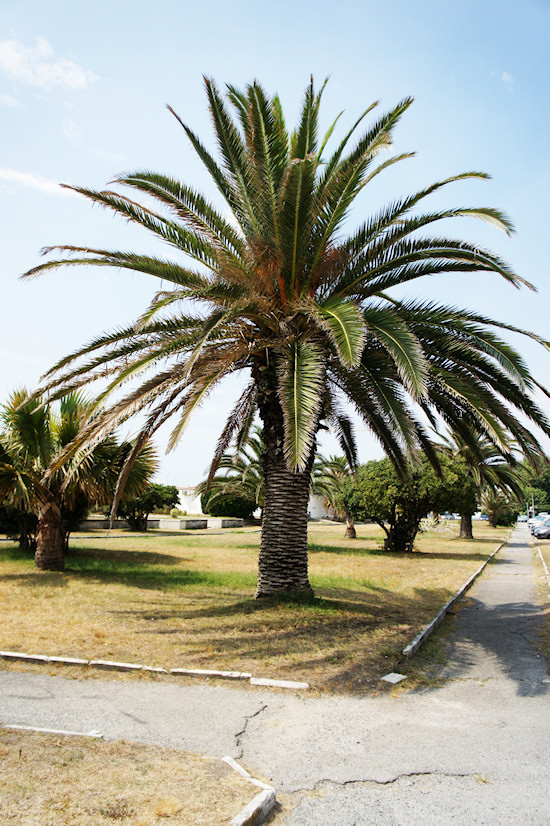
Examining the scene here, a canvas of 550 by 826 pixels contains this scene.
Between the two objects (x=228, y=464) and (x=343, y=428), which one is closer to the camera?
(x=343, y=428)

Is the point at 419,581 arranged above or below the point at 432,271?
below

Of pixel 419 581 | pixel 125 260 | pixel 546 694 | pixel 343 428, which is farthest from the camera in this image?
pixel 419 581

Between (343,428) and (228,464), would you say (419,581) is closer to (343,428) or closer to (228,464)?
(343,428)

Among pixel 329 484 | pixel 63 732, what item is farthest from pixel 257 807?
pixel 329 484

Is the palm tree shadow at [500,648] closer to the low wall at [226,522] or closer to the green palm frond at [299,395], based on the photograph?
the green palm frond at [299,395]

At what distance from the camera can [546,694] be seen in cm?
571

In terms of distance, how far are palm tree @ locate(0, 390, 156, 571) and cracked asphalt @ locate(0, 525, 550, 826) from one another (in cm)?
744

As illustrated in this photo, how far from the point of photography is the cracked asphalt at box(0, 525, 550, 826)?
348 cm

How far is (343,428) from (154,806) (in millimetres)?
10061

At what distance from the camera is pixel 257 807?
10.4 ft

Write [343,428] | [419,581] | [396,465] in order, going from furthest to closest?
[419,581], [343,428], [396,465]

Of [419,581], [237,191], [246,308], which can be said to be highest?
[237,191]

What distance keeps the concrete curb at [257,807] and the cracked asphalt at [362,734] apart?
14cm

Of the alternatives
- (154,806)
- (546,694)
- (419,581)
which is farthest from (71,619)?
(419,581)
